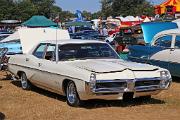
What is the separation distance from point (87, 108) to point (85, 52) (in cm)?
162

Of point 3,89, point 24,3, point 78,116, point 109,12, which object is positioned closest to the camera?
point 78,116

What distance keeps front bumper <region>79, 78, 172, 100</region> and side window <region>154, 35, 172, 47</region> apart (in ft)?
14.7

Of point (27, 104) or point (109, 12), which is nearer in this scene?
point (27, 104)

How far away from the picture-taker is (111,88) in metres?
9.09

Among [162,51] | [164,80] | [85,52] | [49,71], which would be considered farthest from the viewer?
[162,51]

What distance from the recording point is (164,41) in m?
14.1

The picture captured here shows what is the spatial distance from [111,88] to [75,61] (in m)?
1.36

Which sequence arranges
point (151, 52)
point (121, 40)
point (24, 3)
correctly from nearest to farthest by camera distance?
1. point (151, 52)
2. point (121, 40)
3. point (24, 3)

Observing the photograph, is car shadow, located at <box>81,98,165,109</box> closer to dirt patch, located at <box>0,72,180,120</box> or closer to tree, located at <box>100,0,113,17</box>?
dirt patch, located at <box>0,72,180,120</box>

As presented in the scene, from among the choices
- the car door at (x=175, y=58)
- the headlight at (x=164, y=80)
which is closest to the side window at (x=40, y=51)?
the headlight at (x=164, y=80)

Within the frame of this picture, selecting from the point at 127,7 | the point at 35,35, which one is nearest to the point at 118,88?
the point at 35,35

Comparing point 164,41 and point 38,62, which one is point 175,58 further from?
point 38,62

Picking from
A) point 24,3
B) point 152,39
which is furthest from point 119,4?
point 152,39

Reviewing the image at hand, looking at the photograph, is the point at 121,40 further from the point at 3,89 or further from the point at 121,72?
the point at 121,72
